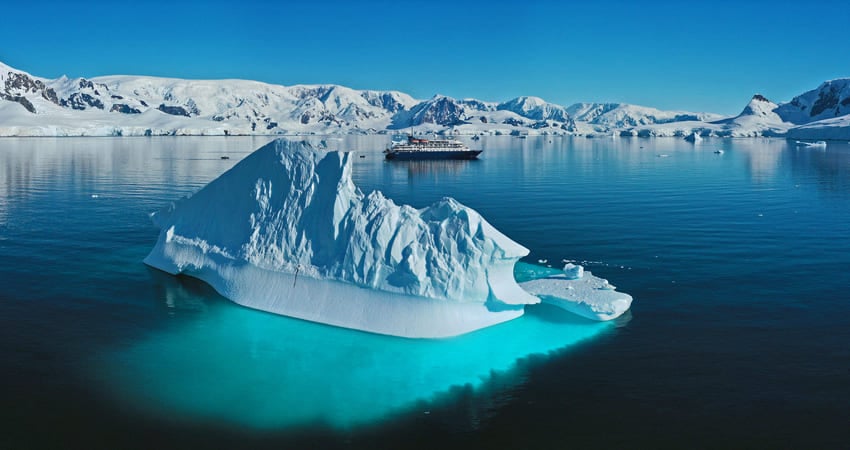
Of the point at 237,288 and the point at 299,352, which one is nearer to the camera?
the point at 299,352

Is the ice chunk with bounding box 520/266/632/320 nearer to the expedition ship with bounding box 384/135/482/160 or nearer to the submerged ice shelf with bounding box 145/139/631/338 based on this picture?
the submerged ice shelf with bounding box 145/139/631/338

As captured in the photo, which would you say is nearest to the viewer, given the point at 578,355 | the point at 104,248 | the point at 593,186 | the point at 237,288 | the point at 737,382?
the point at 737,382

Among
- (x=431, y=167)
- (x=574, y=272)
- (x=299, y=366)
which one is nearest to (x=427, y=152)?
(x=431, y=167)

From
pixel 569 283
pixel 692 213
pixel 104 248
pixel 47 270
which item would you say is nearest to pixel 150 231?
pixel 104 248

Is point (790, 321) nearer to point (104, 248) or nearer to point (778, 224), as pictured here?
point (778, 224)

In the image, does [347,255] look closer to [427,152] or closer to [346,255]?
[346,255]

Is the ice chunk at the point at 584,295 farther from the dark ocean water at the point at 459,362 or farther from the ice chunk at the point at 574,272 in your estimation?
the dark ocean water at the point at 459,362
